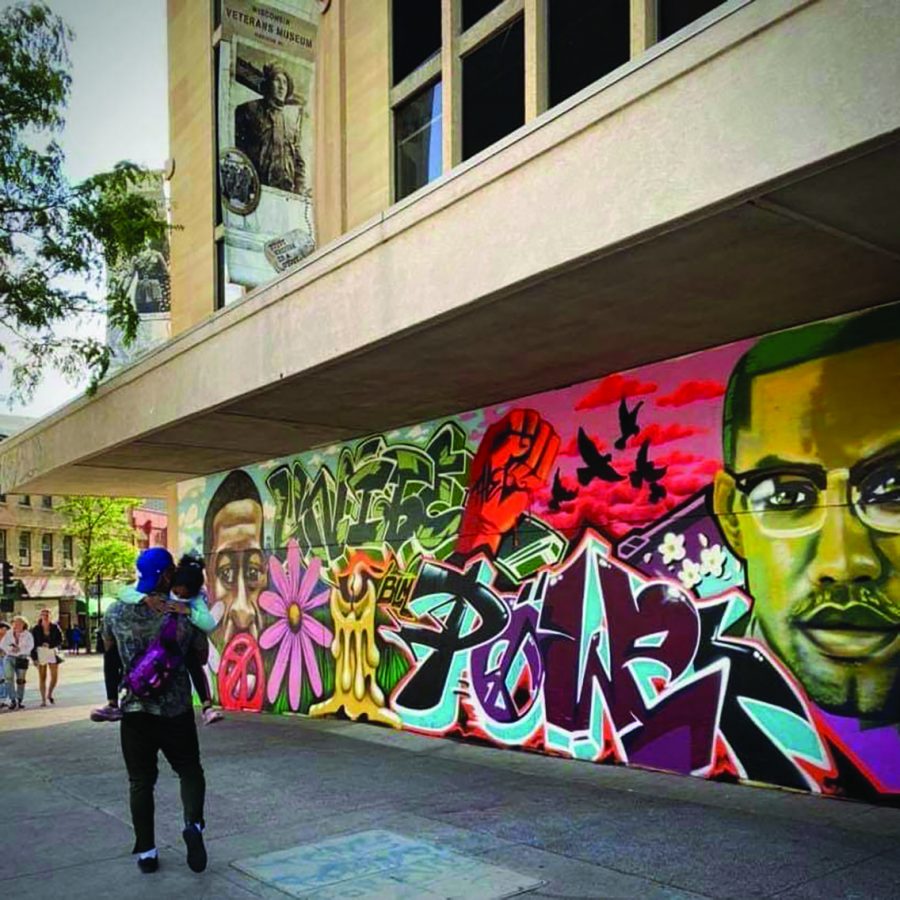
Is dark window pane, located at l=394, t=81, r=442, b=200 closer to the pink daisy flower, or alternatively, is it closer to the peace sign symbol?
the pink daisy flower

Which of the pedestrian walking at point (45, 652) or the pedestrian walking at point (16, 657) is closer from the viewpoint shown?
the pedestrian walking at point (16, 657)

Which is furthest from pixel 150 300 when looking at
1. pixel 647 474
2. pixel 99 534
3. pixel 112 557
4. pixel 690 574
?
pixel 99 534

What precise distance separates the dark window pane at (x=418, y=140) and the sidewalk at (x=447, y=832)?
5900mm

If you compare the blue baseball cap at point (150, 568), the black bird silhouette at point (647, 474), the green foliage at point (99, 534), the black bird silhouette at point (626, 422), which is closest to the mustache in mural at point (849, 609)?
the black bird silhouette at point (647, 474)

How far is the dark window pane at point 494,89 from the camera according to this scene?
9.24 m

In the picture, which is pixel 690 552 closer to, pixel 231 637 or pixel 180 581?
pixel 180 581

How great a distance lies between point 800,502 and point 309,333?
4212 mm

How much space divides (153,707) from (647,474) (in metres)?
4.69

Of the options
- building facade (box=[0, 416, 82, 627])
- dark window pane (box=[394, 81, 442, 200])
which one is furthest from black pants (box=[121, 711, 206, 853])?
building facade (box=[0, 416, 82, 627])

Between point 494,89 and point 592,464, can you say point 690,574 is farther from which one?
point 494,89

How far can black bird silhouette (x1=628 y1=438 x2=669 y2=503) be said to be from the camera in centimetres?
840

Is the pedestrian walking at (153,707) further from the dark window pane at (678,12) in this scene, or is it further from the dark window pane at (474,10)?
the dark window pane at (474,10)

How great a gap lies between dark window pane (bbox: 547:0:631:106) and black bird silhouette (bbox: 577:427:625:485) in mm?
3053

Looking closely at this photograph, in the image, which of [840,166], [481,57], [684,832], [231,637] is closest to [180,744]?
[684,832]
